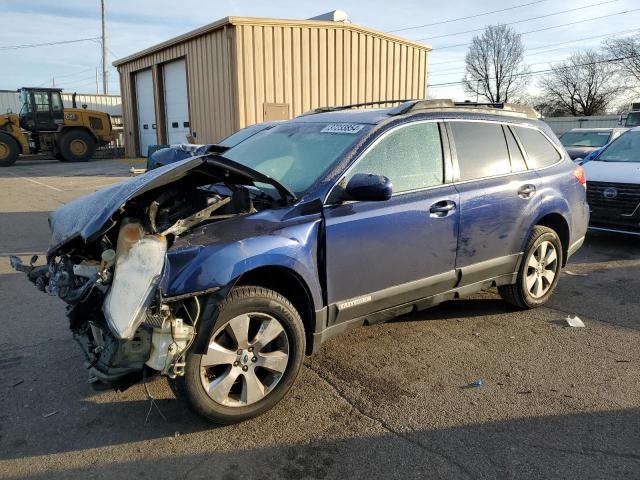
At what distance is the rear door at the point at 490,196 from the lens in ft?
13.8

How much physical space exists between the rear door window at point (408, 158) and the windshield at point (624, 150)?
566cm

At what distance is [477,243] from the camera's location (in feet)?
14.0

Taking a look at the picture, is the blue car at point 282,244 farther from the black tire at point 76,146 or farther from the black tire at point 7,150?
the black tire at point 76,146

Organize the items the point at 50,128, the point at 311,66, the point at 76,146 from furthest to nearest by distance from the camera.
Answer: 1. the point at 76,146
2. the point at 50,128
3. the point at 311,66

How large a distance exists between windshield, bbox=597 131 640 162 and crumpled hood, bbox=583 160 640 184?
0.27 meters

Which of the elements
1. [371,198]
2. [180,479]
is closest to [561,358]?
[371,198]

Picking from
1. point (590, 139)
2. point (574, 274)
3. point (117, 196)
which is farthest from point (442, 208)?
point (590, 139)

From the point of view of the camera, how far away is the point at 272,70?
15875 millimetres

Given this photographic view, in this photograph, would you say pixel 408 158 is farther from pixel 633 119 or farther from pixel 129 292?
pixel 633 119

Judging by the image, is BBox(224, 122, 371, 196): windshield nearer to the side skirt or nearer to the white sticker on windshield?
the white sticker on windshield

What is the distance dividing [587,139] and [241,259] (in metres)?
14.9

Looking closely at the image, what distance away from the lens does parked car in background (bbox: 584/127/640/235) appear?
7.37 metres

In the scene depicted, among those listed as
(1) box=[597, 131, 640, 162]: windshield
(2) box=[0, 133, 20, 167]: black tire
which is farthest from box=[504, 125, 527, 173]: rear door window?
(2) box=[0, 133, 20, 167]: black tire

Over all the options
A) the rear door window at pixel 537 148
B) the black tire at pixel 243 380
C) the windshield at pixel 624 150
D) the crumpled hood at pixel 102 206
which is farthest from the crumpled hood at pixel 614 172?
the crumpled hood at pixel 102 206
